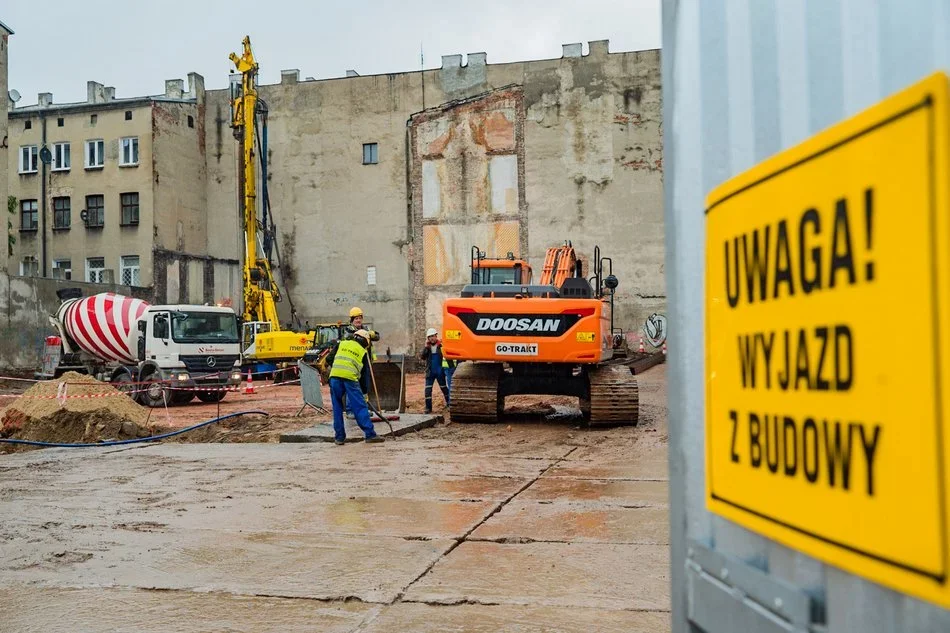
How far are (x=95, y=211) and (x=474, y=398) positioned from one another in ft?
111

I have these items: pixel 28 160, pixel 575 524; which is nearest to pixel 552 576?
pixel 575 524

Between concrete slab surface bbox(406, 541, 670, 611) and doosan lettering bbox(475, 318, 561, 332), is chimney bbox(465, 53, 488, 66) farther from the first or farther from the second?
concrete slab surface bbox(406, 541, 670, 611)

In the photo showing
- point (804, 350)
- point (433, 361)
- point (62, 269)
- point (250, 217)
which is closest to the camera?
A: point (804, 350)

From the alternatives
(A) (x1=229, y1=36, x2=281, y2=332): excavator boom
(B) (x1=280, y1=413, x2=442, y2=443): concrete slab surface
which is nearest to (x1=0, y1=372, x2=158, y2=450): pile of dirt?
(B) (x1=280, y1=413, x2=442, y2=443): concrete slab surface

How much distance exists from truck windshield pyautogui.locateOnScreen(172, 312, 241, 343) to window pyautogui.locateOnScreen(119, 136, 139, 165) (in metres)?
20.6

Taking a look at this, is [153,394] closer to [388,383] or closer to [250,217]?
[388,383]

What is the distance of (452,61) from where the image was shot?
135ft

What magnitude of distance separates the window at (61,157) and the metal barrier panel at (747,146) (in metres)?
46.5

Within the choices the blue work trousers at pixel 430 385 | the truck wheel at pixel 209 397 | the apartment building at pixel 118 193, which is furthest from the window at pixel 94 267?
the blue work trousers at pixel 430 385

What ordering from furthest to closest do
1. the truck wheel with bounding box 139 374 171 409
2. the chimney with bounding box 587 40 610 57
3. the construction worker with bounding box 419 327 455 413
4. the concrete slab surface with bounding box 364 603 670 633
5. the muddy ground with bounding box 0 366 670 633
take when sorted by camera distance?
the chimney with bounding box 587 40 610 57, the truck wheel with bounding box 139 374 171 409, the construction worker with bounding box 419 327 455 413, the muddy ground with bounding box 0 366 670 633, the concrete slab surface with bounding box 364 603 670 633

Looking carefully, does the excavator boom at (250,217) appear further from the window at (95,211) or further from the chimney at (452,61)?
the window at (95,211)

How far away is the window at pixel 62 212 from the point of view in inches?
1729

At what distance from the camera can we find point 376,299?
40.9 m

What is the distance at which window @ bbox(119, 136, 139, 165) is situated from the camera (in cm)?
4222
